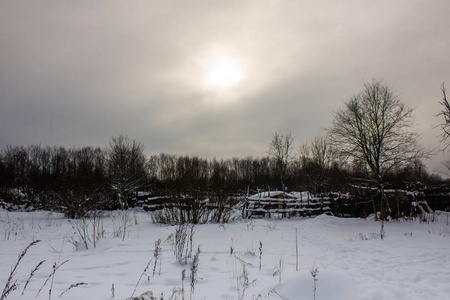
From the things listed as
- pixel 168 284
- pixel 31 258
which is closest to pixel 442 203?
pixel 168 284

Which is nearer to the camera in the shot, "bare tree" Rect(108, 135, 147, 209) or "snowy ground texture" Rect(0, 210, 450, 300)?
"snowy ground texture" Rect(0, 210, 450, 300)

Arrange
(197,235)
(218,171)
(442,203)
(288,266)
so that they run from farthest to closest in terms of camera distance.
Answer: (442,203), (218,171), (197,235), (288,266)

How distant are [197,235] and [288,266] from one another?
3.83m

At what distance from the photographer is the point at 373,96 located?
1434 centimetres

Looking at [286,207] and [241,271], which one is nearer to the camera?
[241,271]

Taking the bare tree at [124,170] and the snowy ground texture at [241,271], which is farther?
the bare tree at [124,170]

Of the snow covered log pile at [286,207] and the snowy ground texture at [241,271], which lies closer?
the snowy ground texture at [241,271]

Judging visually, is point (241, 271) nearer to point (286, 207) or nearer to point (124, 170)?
point (286, 207)

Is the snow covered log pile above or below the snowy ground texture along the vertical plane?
below

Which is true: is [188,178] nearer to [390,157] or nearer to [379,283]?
[379,283]

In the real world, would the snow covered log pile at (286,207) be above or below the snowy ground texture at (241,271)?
below

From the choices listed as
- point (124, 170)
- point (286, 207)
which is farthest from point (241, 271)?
point (124, 170)

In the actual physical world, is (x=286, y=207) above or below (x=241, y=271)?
below

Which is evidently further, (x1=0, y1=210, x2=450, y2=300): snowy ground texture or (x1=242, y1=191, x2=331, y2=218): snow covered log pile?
(x1=242, y1=191, x2=331, y2=218): snow covered log pile
